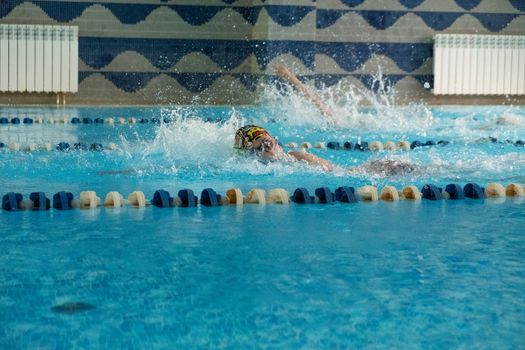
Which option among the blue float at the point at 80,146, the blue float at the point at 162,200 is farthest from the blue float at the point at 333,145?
Result: the blue float at the point at 162,200

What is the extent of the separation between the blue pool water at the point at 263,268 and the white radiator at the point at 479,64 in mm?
7152

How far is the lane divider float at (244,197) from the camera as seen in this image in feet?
13.7

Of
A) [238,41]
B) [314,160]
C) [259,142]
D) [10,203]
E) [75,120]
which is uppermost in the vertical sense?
[238,41]

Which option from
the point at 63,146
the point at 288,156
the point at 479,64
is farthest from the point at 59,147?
the point at 479,64

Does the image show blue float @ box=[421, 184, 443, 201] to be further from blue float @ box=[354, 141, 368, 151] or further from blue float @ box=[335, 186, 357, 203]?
blue float @ box=[354, 141, 368, 151]

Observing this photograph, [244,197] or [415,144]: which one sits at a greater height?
[415,144]

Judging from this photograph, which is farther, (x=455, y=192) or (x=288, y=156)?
(x=288, y=156)

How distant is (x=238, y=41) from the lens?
A: 487 inches

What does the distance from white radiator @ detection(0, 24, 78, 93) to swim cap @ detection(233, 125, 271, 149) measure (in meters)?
5.96

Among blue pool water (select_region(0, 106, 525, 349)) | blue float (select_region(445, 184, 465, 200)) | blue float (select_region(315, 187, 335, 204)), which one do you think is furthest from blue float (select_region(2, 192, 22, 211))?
blue float (select_region(445, 184, 465, 200))

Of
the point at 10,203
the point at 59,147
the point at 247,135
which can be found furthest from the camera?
the point at 59,147

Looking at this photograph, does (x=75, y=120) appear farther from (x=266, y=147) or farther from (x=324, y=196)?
(x=324, y=196)

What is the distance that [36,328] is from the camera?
89.0 inches

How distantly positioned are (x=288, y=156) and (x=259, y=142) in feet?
0.70
